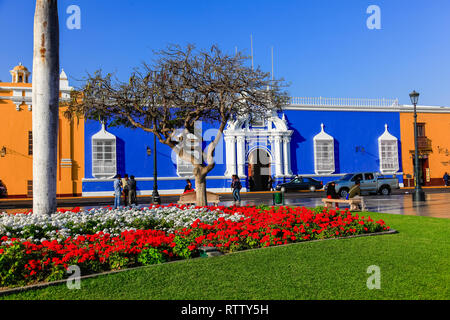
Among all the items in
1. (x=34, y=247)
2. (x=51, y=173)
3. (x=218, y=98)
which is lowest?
(x=34, y=247)

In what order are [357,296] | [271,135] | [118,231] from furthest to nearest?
[271,135] → [118,231] → [357,296]

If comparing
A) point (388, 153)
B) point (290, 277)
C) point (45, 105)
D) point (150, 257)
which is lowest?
point (290, 277)

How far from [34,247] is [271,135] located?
2504 centimetres

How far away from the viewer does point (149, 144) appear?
90.3 feet

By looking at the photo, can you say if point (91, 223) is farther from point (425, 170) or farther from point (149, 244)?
point (425, 170)

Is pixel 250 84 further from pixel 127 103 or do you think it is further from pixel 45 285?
pixel 45 285

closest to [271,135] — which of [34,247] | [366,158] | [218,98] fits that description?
[366,158]

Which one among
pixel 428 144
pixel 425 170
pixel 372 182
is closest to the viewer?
pixel 372 182

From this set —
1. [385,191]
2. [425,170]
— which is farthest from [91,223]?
[425,170]

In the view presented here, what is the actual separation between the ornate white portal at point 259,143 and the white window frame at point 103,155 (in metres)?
8.03

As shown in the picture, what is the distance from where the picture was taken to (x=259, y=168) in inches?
1185

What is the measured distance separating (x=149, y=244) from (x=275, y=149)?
79.4 ft

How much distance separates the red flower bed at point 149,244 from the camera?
15.8 feet

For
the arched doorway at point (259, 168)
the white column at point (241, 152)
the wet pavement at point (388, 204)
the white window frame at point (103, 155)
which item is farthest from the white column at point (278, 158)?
the white window frame at point (103, 155)
